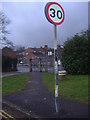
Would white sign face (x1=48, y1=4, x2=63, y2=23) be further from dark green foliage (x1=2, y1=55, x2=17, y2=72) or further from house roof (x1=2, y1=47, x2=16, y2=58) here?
house roof (x1=2, y1=47, x2=16, y2=58)

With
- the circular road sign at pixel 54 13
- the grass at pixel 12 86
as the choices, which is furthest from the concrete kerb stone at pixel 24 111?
the grass at pixel 12 86

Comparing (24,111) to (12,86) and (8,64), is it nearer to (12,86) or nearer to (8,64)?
(12,86)

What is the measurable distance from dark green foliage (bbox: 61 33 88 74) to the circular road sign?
1282cm

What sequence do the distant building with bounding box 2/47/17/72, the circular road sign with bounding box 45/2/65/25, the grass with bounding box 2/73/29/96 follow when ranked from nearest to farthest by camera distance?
the circular road sign with bounding box 45/2/65/25, the grass with bounding box 2/73/29/96, the distant building with bounding box 2/47/17/72

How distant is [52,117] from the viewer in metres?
6.57

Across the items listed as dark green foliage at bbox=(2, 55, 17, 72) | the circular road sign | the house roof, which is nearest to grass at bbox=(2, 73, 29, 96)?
the circular road sign

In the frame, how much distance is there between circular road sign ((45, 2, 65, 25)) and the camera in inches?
282

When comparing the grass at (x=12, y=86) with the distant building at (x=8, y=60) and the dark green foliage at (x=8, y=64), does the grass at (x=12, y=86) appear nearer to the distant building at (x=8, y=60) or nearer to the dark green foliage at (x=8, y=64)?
the dark green foliage at (x=8, y=64)

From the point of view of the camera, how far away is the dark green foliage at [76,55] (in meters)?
20.0

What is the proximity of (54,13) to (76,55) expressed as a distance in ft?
44.4

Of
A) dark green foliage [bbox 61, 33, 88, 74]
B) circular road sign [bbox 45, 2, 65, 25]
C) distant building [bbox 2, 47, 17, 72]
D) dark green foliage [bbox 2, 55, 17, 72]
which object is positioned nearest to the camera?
circular road sign [bbox 45, 2, 65, 25]

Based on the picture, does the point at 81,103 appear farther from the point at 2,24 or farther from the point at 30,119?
the point at 2,24

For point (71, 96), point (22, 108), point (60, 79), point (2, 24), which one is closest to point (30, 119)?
point (22, 108)

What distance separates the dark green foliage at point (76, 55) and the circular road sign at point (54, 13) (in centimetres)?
1282
